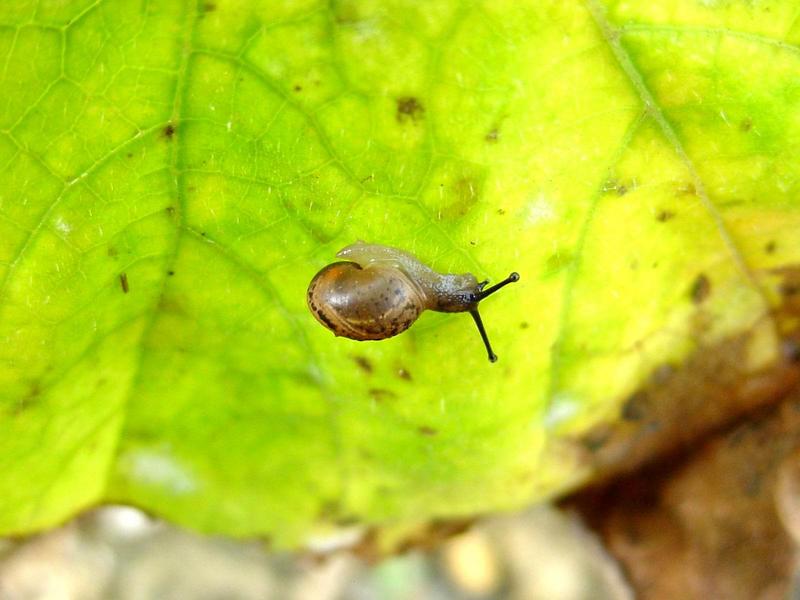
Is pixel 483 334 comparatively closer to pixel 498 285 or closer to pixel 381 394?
pixel 498 285

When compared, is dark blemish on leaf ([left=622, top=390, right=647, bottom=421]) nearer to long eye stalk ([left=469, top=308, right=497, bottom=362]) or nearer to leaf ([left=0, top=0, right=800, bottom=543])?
leaf ([left=0, top=0, right=800, bottom=543])

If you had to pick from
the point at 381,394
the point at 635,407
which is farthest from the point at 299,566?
the point at 635,407

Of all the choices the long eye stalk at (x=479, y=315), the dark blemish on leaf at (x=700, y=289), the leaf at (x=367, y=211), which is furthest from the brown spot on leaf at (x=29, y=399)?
the dark blemish on leaf at (x=700, y=289)

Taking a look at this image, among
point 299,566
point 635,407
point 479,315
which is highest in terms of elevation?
point 299,566

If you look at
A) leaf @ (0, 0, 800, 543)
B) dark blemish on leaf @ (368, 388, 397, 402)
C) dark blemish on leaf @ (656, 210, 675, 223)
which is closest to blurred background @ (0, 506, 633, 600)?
leaf @ (0, 0, 800, 543)

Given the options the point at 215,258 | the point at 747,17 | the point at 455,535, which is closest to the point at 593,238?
the point at 747,17

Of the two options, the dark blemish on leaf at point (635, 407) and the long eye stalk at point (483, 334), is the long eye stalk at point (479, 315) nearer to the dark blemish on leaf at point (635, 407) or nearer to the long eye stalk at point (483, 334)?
the long eye stalk at point (483, 334)

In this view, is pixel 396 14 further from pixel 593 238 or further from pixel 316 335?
pixel 316 335
